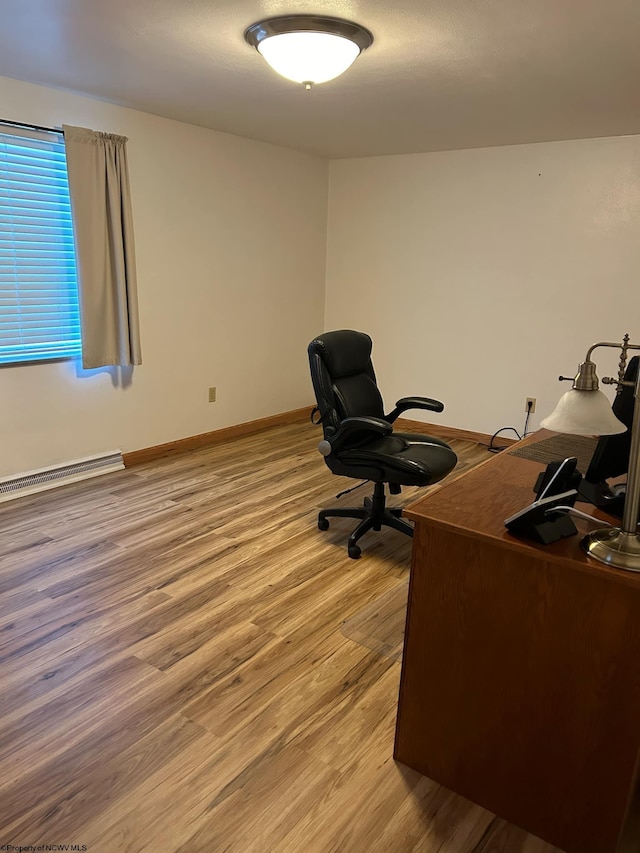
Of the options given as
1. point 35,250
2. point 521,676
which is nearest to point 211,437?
point 35,250

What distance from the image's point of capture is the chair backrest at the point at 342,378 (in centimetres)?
302

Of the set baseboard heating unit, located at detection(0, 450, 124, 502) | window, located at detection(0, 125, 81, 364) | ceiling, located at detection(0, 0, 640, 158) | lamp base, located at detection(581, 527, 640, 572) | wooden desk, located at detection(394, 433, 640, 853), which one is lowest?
baseboard heating unit, located at detection(0, 450, 124, 502)

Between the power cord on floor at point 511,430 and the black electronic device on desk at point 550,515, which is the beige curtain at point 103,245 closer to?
the power cord on floor at point 511,430

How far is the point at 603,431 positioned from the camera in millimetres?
1355

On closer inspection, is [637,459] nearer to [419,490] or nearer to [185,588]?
[185,588]

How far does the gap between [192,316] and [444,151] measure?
2383 mm

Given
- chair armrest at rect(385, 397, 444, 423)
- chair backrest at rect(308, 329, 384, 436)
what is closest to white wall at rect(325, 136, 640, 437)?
chair armrest at rect(385, 397, 444, 423)

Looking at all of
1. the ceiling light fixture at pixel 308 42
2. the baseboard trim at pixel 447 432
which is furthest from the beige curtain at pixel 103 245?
the baseboard trim at pixel 447 432

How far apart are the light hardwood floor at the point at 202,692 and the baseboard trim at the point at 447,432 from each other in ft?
6.57

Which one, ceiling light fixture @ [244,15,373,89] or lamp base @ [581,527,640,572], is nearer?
lamp base @ [581,527,640,572]

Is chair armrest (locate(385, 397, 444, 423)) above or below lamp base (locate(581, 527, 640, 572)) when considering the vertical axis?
below

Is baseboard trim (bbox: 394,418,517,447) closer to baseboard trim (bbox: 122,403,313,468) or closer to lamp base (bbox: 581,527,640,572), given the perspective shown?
baseboard trim (bbox: 122,403,313,468)

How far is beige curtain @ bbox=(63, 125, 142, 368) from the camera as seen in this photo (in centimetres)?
361

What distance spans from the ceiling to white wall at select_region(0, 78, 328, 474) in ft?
0.89
